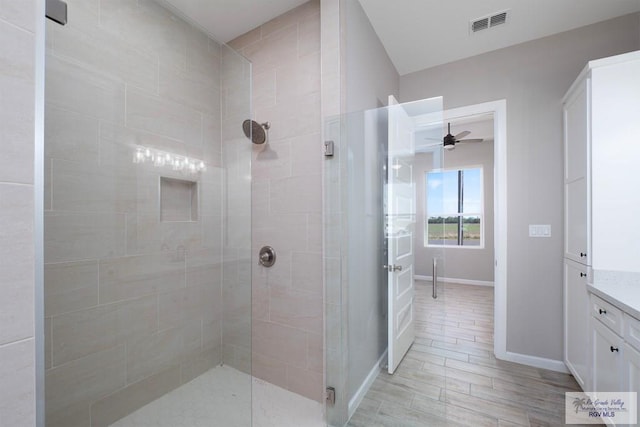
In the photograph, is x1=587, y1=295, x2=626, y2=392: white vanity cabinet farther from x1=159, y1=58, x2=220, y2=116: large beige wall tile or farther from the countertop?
x1=159, y1=58, x2=220, y2=116: large beige wall tile

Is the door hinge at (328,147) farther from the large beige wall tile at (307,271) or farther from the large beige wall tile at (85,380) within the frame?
the large beige wall tile at (85,380)

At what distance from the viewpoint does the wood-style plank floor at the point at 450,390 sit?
1671mm

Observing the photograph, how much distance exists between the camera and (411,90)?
2.81m

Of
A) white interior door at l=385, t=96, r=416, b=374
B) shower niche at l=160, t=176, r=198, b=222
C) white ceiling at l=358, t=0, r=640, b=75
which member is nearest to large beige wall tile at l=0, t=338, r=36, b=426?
shower niche at l=160, t=176, r=198, b=222

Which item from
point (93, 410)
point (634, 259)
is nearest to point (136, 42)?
point (93, 410)

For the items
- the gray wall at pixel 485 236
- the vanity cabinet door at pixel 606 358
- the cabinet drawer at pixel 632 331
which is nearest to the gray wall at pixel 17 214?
the cabinet drawer at pixel 632 331

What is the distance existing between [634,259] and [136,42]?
318cm

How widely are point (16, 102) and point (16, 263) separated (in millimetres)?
352

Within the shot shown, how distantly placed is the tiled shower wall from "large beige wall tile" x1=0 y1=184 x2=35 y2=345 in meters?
1.39

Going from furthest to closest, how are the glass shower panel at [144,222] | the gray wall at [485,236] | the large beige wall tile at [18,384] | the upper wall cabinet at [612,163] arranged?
the gray wall at [485,236]
the upper wall cabinet at [612,163]
the glass shower panel at [144,222]
the large beige wall tile at [18,384]

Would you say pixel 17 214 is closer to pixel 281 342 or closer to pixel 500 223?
pixel 281 342

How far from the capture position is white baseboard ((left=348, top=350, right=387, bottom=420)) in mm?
1727

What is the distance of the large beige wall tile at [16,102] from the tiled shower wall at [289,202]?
139 cm

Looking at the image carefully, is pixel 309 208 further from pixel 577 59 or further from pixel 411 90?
pixel 577 59
